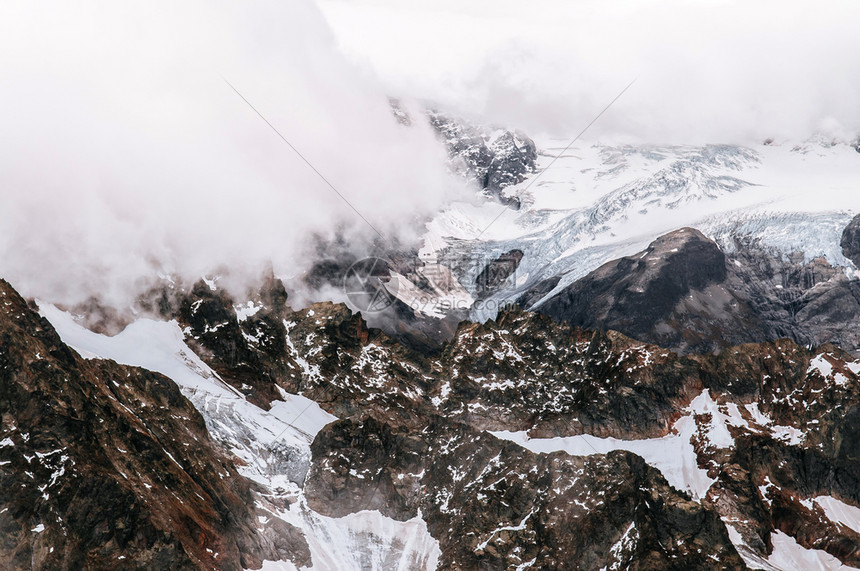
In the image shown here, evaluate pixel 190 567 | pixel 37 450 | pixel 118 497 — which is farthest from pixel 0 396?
pixel 190 567

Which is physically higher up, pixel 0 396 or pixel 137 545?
pixel 0 396

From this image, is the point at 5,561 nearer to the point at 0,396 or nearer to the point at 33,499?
the point at 33,499

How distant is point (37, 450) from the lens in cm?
19350

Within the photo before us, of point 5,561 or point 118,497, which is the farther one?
point 118,497

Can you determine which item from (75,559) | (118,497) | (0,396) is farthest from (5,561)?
(0,396)

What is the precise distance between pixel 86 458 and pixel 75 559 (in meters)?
24.3

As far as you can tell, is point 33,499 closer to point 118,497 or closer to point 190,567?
point 118,497

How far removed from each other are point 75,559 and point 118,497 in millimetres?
16412

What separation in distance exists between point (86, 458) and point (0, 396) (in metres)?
23.9

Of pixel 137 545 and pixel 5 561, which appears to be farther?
pixel 137 545

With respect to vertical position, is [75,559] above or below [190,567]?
above

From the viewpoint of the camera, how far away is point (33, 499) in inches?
7283

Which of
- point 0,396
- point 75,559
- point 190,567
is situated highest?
point 0,396

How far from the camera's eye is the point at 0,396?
198 m
